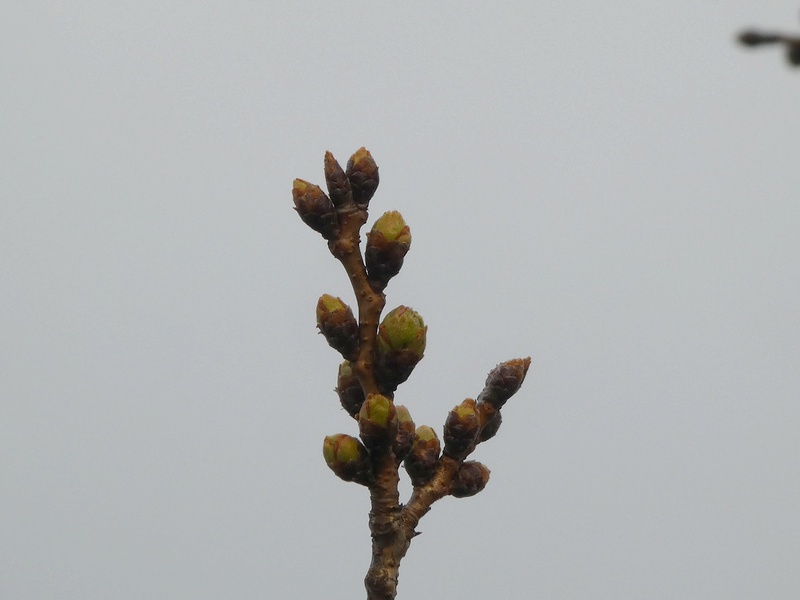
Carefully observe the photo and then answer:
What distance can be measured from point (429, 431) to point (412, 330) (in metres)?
0.23

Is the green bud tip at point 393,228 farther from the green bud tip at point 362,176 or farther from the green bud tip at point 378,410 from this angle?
the green bud tip at point 378,410

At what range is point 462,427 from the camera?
4.22ft

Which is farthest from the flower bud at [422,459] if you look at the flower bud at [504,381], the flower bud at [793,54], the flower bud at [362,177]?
the flower bud at [793,54]

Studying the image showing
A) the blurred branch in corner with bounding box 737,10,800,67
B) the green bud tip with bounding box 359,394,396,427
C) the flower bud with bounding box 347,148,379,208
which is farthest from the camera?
the flower bud with bounding box 347,148,379,208

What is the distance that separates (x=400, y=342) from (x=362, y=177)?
0.24 meters

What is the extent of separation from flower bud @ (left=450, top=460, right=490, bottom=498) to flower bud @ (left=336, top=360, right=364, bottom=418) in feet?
0.54

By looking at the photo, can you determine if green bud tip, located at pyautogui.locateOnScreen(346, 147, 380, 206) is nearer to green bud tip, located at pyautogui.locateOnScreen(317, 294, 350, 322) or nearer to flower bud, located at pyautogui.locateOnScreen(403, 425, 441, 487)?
green bud tip, located at pyautogui.locateOnScreen(317, 294, 350, 322)

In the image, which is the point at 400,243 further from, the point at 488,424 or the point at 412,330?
the point at 488,424

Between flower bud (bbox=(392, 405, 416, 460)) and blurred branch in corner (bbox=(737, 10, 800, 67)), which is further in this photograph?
flower bud (bbox=(392, 405, 416, 460))

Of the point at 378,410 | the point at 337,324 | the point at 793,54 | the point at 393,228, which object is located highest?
the point at 393,228

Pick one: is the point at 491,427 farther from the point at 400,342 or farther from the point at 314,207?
the point at 314,207

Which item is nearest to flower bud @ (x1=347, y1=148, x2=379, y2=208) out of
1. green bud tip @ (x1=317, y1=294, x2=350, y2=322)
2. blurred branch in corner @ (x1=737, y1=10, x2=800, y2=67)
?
green bud tip @ (x1=317, y1=294, x2=350, y2=322)

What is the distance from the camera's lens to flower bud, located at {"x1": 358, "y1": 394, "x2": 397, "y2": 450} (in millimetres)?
1189

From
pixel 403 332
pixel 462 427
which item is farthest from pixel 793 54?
pixel 462 427
